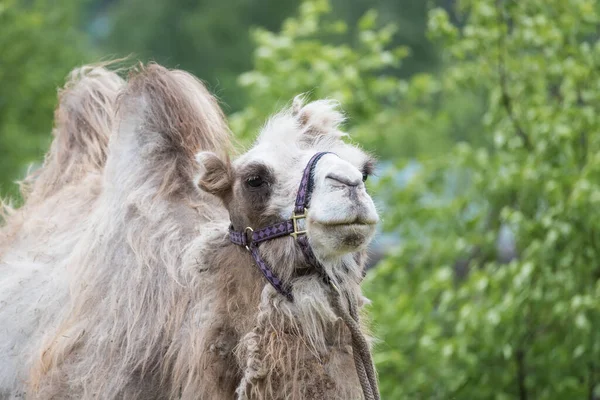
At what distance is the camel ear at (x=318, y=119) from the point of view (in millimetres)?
4203

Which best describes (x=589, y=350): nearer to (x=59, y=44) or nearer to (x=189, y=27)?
(x=59, y=44)

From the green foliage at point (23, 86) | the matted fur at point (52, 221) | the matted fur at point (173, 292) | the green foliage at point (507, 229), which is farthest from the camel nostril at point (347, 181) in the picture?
the green foliage at point (23, 86)

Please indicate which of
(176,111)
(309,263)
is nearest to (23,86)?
(176,111)

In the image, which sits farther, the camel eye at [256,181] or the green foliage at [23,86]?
the green foliage at [23,86]

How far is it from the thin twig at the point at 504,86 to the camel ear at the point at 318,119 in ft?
10.9

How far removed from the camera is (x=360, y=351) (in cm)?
398

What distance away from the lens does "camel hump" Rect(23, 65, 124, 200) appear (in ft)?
18.5

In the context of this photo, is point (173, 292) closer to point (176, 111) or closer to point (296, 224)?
point (296, 224)

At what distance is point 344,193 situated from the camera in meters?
3.66

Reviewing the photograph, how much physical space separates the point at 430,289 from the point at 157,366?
365 cm

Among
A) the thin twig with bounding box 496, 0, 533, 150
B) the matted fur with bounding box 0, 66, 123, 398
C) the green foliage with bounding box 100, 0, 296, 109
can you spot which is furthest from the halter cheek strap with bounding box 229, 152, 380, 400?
the green foliage with bounding box 100, 0, 296, 109

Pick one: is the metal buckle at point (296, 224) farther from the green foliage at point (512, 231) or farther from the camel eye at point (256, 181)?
the green foliage at point (512, 231)

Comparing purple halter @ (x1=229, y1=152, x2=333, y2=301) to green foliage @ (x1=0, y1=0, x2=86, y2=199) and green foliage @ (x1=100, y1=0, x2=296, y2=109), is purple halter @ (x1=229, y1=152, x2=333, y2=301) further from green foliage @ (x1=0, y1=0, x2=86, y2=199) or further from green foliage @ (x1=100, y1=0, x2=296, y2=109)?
green foliage @ (x1=100, y1=0, x2=296, y2=109)

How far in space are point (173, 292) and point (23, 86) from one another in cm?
1507
